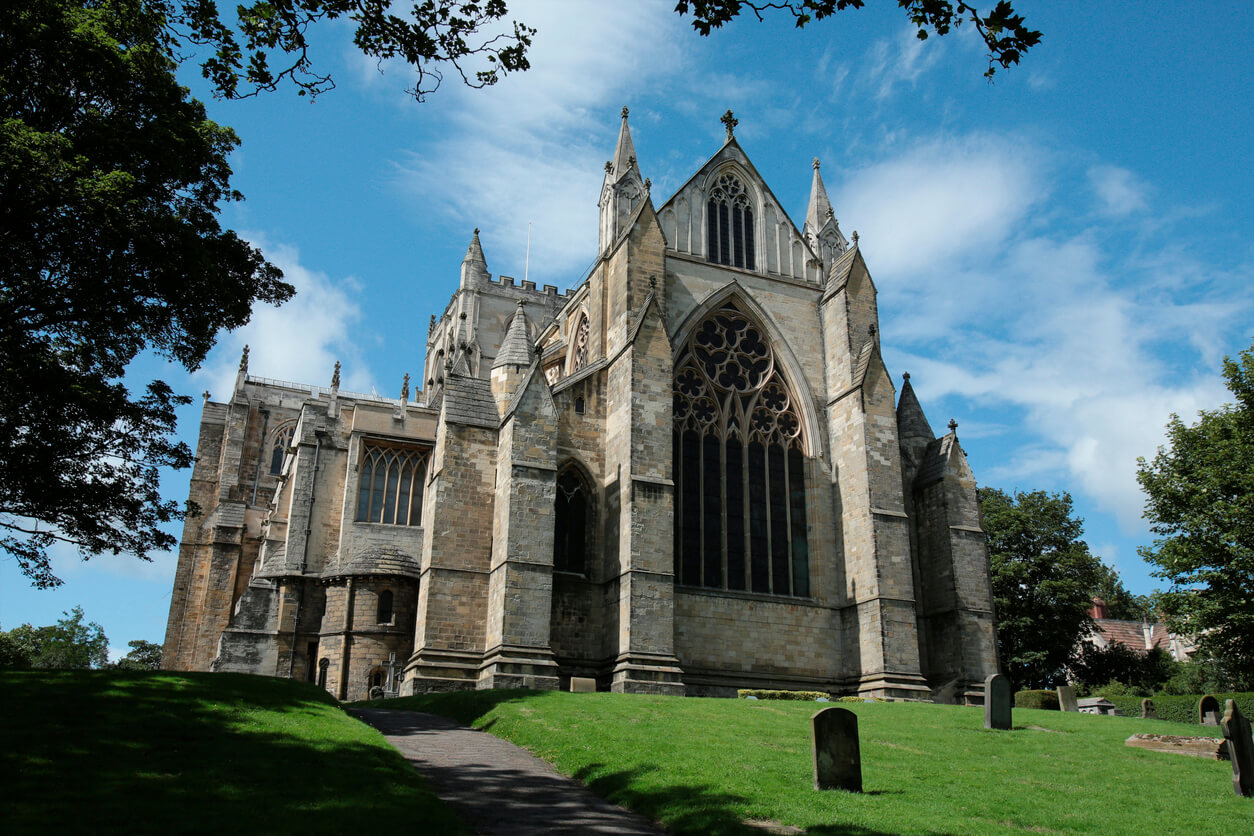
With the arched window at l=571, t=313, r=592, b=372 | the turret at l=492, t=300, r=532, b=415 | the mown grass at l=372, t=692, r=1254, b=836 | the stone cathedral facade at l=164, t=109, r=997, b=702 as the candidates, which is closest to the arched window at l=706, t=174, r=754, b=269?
the stone cathedral facade at l=164, t=109, r=997, b=702

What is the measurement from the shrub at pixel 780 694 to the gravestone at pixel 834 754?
12689mm

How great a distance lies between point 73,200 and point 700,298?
1825cm

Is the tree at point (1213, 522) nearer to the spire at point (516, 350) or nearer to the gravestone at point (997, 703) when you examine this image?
the gravestone at point (997, 703)

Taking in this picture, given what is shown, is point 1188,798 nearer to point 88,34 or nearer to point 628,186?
point 88,34

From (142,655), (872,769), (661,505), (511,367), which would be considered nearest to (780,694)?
(661,505)

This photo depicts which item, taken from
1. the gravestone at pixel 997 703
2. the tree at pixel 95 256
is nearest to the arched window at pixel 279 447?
the tree at pixel 95 256

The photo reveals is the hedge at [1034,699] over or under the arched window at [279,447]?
under

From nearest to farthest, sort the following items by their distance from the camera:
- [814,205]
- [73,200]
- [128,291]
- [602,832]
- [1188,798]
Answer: [602,832]
[1188,798]
[73,200]
[128,291]
[814,205]

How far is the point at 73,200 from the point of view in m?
15.8

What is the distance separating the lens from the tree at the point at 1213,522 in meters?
28.0

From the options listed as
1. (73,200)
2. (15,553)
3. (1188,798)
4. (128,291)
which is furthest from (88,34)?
(1188,798)

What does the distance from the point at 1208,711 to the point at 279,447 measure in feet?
135

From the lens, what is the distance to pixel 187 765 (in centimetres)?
1068

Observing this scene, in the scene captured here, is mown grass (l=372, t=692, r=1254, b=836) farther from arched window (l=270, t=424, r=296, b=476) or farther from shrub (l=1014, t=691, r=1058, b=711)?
arched window (l=270, t=424, r=296, b=476)
